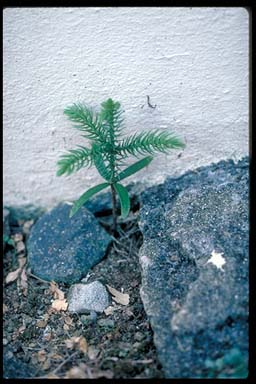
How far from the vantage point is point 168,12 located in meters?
2.52

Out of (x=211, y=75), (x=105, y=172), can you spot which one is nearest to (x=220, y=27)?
(x=211, y=75)

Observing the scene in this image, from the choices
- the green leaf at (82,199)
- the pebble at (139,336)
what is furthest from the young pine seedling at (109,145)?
the pebble at (139,336)

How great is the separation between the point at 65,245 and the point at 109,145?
68cm

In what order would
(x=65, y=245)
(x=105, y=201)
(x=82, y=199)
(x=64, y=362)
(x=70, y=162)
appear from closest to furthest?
(x=64, y=362)
(x=70, y=162)
(x=82, y=199)
(x=65, y=245)
(x=105, y=201)

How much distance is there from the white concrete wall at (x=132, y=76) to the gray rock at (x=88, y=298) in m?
0.71

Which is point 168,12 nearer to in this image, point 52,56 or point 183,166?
point 52,56

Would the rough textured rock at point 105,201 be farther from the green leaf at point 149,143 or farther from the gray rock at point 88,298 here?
the gray rock at point 88,298

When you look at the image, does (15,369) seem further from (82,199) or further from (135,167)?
(135,167)

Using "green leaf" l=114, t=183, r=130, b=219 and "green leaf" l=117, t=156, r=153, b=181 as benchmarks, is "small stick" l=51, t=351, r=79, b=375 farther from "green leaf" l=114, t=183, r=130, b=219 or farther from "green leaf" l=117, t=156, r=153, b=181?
"green leaf" l=117, t=156, r=153, b=181

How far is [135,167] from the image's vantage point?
2.70 m

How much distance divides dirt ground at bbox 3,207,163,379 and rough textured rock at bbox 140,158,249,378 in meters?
0.19

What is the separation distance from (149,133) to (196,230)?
643 mm

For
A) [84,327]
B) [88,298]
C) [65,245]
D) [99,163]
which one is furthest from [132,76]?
[84,327]

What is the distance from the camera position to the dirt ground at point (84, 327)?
2.25m
